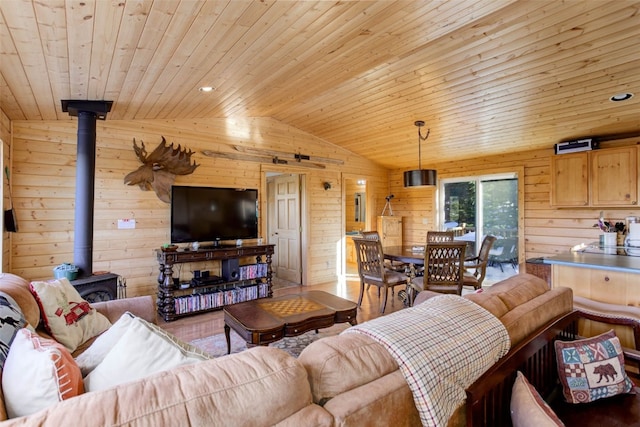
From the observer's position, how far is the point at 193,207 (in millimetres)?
4535

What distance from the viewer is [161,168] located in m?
4.48

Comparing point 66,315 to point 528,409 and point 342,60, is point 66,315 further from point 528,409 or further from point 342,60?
point 342,60

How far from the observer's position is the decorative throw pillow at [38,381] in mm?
944

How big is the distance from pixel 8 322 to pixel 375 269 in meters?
3.51

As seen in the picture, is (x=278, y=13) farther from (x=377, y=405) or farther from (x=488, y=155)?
(x=488, y=155)

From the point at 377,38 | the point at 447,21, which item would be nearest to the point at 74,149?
the point at 377,38

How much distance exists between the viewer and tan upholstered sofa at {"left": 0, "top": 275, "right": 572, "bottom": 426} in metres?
0.74

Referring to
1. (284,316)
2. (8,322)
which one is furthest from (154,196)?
(8,322)

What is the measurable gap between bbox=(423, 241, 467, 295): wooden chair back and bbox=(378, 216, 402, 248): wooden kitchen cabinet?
2943mm

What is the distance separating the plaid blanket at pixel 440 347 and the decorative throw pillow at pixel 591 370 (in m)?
0.55

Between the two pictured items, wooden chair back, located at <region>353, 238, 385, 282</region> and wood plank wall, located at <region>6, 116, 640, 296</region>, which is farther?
wooden chair back, located at <region>353, 238, 385, 282</region>

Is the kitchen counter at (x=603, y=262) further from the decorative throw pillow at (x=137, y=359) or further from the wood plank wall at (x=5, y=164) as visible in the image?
the wood plank wall at (x=5, y=164)

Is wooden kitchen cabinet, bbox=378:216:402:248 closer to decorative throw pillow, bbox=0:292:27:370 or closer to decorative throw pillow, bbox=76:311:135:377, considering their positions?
decorative throw pillow, bbox=76:311:135:377

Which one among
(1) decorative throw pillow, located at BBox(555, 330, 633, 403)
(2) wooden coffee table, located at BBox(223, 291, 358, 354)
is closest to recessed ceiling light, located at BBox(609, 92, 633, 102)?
(1) decorative throw pillow, located at BBox(555, 330, 633, 403)
